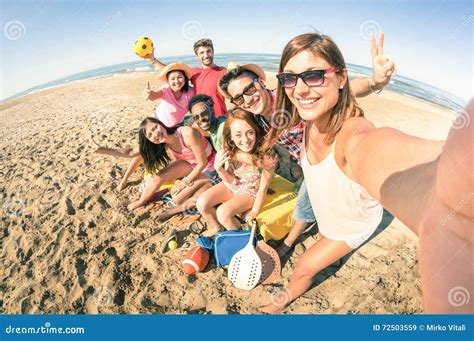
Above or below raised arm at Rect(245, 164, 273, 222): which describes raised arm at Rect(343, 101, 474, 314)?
above

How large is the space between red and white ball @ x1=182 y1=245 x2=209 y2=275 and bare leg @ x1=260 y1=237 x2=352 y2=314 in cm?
67

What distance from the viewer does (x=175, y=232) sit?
313 centimetres

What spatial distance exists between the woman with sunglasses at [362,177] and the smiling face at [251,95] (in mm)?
398

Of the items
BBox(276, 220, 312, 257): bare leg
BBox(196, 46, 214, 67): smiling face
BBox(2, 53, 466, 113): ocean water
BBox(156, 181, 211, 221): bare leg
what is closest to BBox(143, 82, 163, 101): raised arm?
BBox(196, 46, 214, 67): smiling face

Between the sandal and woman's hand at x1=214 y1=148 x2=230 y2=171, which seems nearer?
woman's hand at x1=214 y1=148 x2=230 y2=171

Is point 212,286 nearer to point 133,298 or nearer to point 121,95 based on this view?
A: point 133,298

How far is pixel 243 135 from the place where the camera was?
257cm

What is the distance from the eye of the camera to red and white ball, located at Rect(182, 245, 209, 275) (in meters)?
2.62

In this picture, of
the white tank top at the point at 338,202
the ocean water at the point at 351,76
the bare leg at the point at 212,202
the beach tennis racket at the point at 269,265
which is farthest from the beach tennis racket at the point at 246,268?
the ocean water at the point at 351,76

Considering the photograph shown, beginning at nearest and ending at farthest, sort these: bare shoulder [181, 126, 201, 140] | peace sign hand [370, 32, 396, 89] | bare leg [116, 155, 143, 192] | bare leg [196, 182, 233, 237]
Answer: peace sign hand [370, 32, 396, 89] → bare leg [196, 182, 233, 237] → bare shoulder [181, 126, 201, 140] → bare leg [116, 155, 143, 192]

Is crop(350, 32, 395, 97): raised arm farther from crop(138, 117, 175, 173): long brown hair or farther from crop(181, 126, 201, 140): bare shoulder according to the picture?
crop(138, 117, 175, 173): long brown hair

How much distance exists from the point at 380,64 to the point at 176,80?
2.49m

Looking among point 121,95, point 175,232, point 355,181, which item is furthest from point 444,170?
point 121,95

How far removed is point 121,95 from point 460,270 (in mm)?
11922
